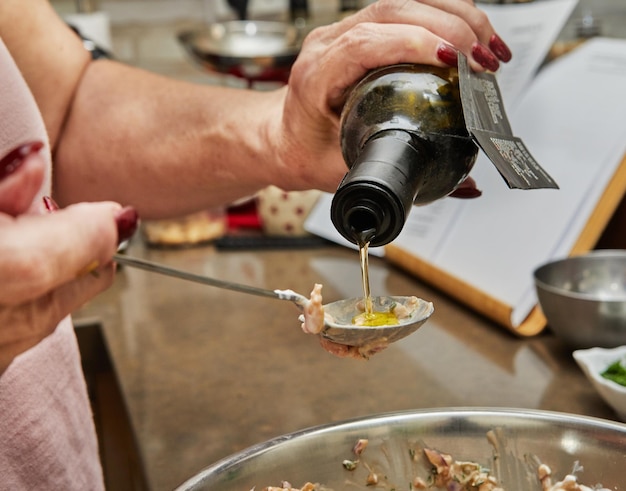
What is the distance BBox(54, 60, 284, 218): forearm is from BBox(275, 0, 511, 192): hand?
0.17 meters

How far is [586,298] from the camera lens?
44.3 inches

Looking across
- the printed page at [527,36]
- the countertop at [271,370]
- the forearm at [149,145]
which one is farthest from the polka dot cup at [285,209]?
the forearm at [149,145]

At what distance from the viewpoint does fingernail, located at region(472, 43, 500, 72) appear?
0.81 meters

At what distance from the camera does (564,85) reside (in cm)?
150

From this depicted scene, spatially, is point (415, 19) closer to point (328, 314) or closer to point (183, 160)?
point (328, 314)

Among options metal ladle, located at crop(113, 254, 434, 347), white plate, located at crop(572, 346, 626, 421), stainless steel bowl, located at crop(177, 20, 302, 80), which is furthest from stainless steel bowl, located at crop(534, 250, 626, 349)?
stainless steel bowl, located at crop(177, 20, 302, 80)

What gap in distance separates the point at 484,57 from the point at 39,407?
517mm

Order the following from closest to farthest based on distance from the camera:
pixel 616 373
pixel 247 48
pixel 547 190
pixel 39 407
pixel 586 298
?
pixel 39 407
pixel 616 373
pixel 586 298
pixel 547 190
pixel 247 48

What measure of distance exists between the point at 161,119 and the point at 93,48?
0.29 metres

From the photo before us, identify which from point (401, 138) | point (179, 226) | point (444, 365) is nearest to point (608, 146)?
point (444, 365)

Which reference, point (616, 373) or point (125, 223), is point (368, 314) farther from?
point (616, 373)

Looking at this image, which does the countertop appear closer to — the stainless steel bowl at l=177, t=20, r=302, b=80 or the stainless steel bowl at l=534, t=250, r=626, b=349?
the stainless steel bowl at l=534, t=250, r=626, b=349

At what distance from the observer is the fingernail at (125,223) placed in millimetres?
524

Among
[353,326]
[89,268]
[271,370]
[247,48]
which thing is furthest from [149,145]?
[247,48]
